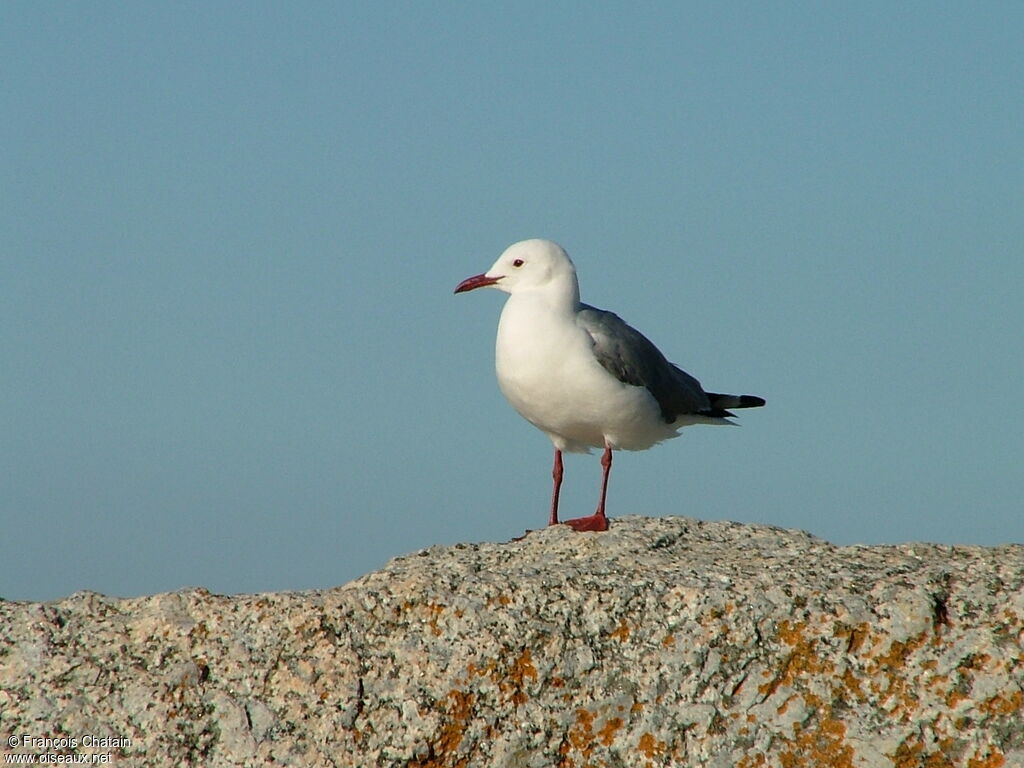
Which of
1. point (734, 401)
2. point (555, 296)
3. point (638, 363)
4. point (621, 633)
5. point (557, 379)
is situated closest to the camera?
point (621, 633)

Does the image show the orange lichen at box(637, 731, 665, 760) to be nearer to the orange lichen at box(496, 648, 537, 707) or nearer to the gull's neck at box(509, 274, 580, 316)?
the orange lichen at box(496, 648, 537, 707)

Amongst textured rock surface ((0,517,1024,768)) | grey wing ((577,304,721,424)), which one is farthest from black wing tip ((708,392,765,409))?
textured rock surface ((0,517,1024,768))

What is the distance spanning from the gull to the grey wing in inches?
0.4

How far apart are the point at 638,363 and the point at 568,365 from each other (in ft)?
2.80

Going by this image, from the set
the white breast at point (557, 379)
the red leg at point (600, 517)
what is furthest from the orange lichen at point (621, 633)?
the white breast at point (557, 379)

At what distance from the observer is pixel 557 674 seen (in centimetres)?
539

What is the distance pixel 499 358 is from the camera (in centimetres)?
1039

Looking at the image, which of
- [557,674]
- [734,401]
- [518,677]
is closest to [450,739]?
[518,677]

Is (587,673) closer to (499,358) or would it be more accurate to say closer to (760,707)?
(760,707)

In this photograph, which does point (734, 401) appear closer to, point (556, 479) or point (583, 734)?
point (556, 479)

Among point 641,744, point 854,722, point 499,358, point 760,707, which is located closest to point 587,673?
point 641,744

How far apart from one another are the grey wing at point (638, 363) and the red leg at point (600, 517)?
665 millimetres

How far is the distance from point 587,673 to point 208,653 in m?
1.61

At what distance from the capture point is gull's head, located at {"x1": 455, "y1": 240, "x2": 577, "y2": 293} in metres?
10.7
